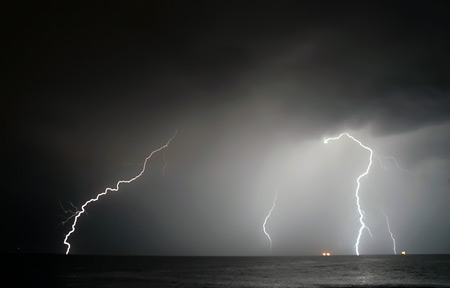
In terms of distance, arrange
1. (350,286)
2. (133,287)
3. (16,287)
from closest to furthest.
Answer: (16,287) → (133,287) → (350,286)

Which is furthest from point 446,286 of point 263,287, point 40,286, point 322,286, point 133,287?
A: point 40,286

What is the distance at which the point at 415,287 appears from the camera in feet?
161

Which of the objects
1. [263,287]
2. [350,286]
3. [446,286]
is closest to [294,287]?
[263,287]

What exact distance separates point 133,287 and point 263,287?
15452 millimetres

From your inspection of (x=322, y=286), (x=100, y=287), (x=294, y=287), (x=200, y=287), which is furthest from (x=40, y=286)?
(x=322, y=286)

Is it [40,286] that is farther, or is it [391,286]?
[391,286]

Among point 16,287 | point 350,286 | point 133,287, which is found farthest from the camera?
point 350,286

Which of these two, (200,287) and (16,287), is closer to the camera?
(16,287)

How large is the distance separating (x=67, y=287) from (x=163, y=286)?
11.0 metres

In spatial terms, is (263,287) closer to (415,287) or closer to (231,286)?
(231,286)

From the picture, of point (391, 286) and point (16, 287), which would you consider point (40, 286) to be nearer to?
point (16, 287)

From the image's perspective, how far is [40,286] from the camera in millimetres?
47562

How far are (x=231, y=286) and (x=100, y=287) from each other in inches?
611

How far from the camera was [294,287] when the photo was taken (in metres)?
49.8
